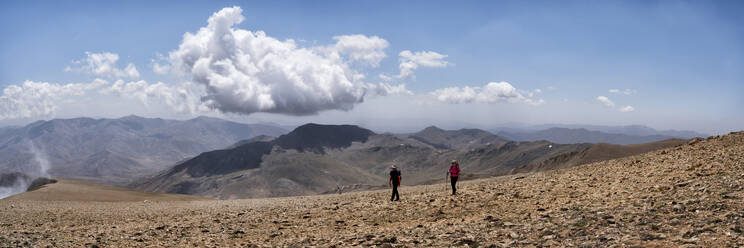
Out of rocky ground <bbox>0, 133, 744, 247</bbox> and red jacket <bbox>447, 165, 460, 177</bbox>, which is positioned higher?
red jacket <bbox>447, 165, 460, 177</bbox>

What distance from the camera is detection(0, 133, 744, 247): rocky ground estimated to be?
11.7 m

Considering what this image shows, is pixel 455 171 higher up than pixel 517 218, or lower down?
higher up

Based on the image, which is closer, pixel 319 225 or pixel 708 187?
pixel 708 187

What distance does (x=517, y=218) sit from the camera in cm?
1542

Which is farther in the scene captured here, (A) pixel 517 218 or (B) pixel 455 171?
(B) pixel 455 171

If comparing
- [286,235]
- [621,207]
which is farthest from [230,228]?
[621,207]

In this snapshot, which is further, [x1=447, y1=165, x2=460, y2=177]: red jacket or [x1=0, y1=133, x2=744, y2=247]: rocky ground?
[x1=447, y1=165, x2=460, y2=177]: red jacket

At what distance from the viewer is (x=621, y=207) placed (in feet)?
48.1

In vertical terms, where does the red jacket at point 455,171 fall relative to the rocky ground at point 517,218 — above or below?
above

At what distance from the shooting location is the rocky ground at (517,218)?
1172 cm

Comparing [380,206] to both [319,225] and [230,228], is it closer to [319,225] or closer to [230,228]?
[319,225]

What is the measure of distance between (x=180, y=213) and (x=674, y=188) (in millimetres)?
26843

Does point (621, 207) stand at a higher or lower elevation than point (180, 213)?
higher

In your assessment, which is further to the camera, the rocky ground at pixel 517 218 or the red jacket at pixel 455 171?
the red jacket at pixel 455 171
